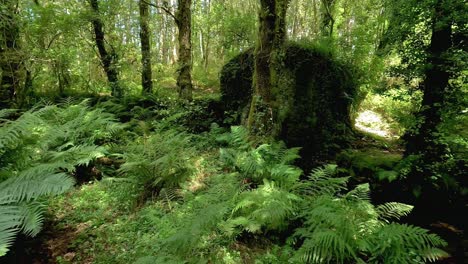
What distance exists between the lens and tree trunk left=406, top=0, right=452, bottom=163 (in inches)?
188

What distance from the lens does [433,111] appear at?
498 centimetres

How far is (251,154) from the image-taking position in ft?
15.6

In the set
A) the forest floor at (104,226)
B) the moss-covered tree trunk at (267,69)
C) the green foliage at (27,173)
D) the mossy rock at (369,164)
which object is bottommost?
the forest floor at (104,226)

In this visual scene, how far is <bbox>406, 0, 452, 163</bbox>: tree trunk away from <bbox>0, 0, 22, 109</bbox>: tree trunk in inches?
337

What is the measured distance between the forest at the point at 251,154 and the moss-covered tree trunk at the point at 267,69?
0.03 metres

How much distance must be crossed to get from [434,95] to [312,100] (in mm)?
2173

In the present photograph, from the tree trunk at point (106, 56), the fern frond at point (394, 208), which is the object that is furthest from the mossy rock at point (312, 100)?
the tree trunk at point (106, 56)

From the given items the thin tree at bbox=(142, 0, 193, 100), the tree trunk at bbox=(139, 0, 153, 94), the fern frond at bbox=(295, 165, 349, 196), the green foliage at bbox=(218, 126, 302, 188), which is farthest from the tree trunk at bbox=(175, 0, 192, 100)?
the fern frond at bbox=(295, 165, 349, 196)

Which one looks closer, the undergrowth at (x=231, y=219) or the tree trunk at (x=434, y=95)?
the undergrowth at (x=231, y=219)

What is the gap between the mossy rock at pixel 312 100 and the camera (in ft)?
19.9

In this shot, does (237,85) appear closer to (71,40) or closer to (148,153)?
(148,153)

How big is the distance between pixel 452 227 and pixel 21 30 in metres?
10.1

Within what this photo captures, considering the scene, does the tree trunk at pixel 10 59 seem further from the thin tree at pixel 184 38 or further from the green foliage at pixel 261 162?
the green foliage at pixel 261 162

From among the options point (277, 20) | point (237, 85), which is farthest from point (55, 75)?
point (277, 20)
